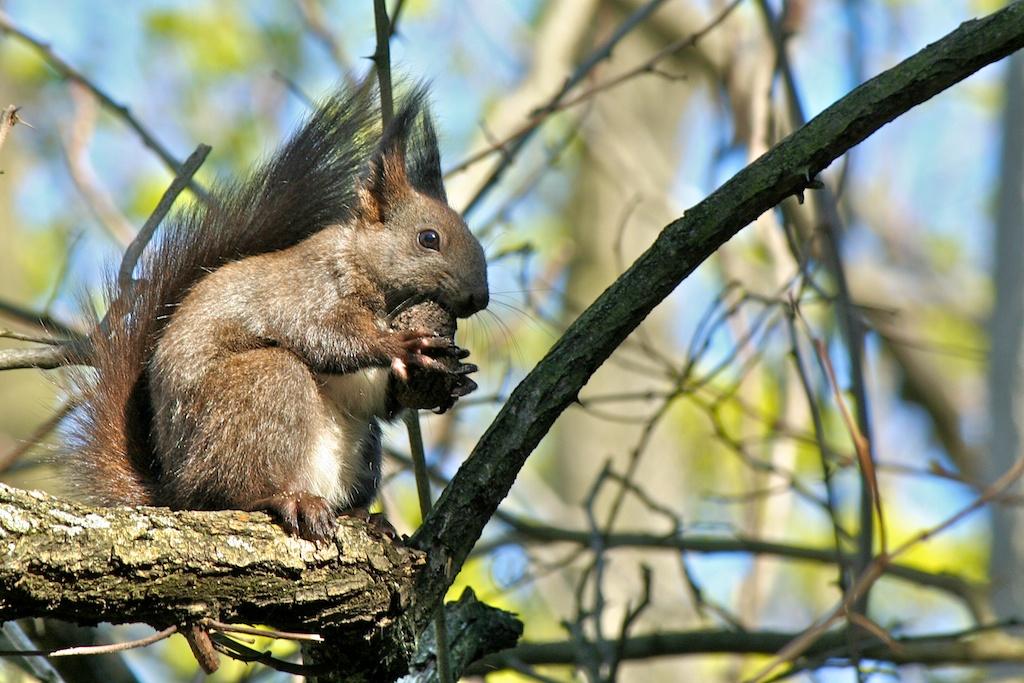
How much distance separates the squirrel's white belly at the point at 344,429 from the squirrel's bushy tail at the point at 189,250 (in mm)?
421

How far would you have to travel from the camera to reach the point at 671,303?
9375 mm

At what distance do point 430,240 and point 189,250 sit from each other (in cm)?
64

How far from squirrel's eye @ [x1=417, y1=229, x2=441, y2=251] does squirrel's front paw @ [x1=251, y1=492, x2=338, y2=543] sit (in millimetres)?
954

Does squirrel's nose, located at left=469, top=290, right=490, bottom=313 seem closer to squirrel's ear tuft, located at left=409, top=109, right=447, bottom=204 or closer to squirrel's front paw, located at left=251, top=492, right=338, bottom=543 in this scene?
squirrel's ear tuft, located at left=409, top=109, right=447, bottom=204

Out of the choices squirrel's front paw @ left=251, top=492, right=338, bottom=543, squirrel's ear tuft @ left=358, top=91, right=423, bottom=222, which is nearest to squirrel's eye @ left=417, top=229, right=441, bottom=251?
squirrel's ear tuft @ left=358, top=91, right=423, bottom=222

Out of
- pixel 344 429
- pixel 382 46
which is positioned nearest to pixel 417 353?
pixel 344 429

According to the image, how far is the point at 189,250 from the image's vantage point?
3141 millimetres

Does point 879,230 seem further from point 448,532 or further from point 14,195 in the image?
point 448,532

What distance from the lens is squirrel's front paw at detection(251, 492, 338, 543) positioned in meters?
2.28

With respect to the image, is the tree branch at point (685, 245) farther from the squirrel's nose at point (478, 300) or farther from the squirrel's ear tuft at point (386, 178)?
the squirrel's ear tuft at point (386, 178)

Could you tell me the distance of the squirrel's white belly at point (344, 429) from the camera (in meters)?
2.89

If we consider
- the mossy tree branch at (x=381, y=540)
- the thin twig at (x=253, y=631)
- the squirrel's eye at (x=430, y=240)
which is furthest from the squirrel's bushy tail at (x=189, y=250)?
the thin twig at (x=253, y=631)

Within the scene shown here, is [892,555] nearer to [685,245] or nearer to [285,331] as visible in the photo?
[685,245]

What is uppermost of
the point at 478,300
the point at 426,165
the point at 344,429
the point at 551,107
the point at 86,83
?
the point at 551,107
